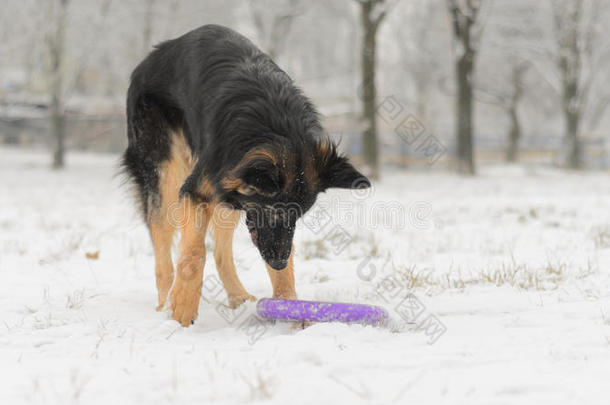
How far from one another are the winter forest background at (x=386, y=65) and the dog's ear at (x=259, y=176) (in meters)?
7.29

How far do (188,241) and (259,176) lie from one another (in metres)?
0.85

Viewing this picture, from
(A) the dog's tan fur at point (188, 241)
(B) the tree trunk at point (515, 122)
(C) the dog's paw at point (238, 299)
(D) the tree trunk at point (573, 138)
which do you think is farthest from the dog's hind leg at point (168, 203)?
(B) the tree trunk at point (515, 122)

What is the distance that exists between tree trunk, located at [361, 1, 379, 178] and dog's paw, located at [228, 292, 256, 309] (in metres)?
11.3

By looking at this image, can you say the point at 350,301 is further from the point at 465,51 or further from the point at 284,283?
the point at 465,51

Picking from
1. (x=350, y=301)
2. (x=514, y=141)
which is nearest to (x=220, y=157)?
(x=350, y=301)

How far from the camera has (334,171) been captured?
3.07 meters

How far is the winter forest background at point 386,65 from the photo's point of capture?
17.9m

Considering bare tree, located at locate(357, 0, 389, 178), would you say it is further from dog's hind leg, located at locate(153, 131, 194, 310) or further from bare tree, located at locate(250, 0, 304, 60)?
dog's hind leg, located at locate(153, 131, 194, 310)

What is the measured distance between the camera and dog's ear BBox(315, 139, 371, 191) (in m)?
3.02

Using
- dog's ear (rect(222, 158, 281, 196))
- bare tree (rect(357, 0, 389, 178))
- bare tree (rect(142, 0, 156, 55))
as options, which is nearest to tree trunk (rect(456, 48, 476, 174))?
bare tree (rect(357, 0, 389, 178))

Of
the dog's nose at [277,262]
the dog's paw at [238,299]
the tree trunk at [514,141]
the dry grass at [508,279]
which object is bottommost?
the tree trunk at [514,141]

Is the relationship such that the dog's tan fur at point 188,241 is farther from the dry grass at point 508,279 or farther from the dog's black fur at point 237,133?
the dry grass at point 508,279

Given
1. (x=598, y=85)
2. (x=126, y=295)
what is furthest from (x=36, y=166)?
(x=598, y=85)

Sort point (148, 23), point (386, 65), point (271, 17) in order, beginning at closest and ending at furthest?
point (148, 23) → point (271, 17) → point (386, 65)
